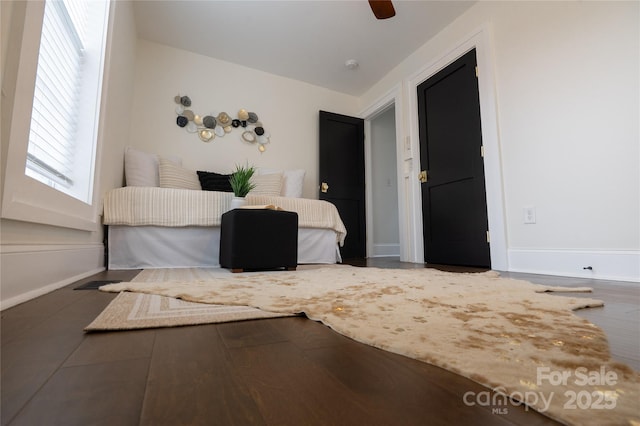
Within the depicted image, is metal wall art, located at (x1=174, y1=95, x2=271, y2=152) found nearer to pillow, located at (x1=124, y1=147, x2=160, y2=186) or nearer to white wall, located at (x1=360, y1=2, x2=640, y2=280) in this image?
pillow, located at (x1=124, y1=147, x2=160, y2=186)

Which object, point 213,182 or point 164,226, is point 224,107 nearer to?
point 213,182

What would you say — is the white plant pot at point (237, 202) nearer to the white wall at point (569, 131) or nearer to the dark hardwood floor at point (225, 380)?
the dark hardwood floor at point (225, 380)

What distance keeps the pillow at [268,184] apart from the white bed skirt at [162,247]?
3.03 ft

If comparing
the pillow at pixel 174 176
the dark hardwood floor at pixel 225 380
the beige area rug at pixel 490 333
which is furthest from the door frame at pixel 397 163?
the dark hardwood floor at pixel 225 380

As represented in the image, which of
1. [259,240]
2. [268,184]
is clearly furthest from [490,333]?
[268,184]

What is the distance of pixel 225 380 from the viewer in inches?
17.0

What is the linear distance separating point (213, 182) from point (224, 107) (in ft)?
3.74

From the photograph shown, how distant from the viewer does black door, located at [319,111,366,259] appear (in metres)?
4.14

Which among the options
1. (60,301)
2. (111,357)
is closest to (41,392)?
(111,357)

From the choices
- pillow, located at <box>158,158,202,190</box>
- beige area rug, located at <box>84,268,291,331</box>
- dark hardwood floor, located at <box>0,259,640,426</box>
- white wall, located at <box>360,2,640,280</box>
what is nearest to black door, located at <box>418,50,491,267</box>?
white wall, located at <box>360,2,640,280</box>

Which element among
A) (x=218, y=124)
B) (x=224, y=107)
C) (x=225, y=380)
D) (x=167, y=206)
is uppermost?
(x=224, y=107)

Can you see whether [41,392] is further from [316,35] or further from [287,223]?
[316,35]

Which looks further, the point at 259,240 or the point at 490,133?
the point at 490,133

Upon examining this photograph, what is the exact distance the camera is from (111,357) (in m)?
0.52
